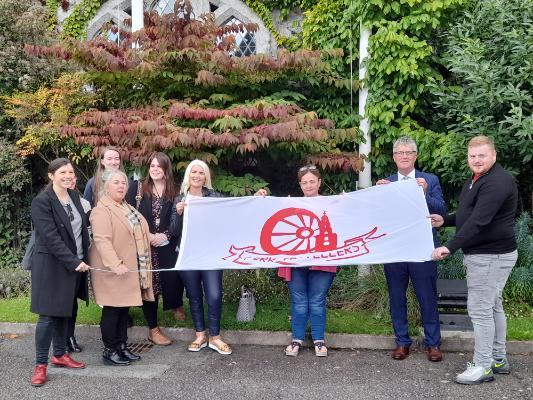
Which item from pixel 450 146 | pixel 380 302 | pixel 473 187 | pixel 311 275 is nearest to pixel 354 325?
pixel 380 302

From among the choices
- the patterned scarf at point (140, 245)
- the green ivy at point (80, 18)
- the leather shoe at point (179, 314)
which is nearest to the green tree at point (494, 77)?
the leather shoe at point (179, 314)

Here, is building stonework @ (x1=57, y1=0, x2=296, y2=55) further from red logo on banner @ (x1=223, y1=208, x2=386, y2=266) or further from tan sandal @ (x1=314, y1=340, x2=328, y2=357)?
tan sandal @ (x1=314, y1=340, x2=328, y2=357)

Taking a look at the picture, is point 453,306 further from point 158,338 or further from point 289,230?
point 158,338

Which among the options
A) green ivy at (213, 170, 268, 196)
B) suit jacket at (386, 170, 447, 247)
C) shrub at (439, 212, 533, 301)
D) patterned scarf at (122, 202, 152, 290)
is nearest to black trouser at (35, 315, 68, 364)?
patterned scarf at (122, 202, 152, 290)

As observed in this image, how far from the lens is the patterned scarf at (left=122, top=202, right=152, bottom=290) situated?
5.18 m

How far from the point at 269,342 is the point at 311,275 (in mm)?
1067

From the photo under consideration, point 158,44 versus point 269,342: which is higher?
point 158,44

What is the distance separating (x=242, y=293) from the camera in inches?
256

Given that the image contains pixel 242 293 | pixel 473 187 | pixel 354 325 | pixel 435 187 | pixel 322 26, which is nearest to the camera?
pixel 473 187

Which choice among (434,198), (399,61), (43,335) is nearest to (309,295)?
(434,198)

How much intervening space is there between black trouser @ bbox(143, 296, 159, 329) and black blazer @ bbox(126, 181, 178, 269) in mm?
433

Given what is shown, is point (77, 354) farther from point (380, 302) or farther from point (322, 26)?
point (322, 26)

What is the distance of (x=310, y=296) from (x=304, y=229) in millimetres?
685

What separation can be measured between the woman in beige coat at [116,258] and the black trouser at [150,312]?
57 cm
